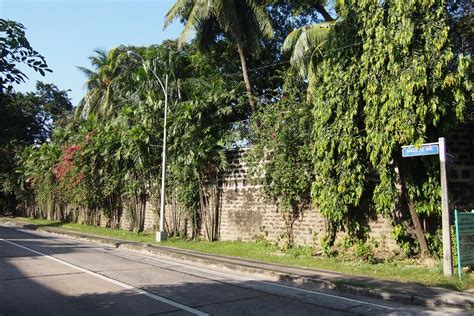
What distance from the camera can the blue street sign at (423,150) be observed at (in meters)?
11.0

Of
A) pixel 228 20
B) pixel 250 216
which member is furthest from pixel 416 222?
pixel 228 20

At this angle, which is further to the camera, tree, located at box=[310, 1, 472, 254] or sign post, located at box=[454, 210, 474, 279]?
tree, located at box=[310, 1, 472, 254]

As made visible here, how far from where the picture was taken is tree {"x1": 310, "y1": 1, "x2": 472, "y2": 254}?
11594 mm

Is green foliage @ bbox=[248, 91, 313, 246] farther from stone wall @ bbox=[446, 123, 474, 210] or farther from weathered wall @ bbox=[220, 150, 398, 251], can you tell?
stone wall @ bbox=[446, 123, 474, 210]

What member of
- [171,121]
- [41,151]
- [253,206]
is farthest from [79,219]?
[253,206]

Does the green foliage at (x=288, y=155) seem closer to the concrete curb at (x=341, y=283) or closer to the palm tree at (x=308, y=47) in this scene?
the concrete curb at (x=341, y=283)

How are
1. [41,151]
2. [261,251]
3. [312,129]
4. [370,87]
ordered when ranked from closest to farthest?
[370,87] < [312,129] < [261,251] < [41,151]

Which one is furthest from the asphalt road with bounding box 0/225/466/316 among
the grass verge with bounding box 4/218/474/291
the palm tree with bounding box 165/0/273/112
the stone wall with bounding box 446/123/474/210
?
the palm tree with bounding box 165/0/273/112

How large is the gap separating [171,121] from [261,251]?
8073 mm

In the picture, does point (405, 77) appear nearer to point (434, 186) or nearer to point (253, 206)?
point (434, 186)

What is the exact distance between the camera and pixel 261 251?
16.6 meters

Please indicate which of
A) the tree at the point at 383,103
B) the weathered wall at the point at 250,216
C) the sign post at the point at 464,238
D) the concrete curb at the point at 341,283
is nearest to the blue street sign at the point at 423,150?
the tree at the point at 383,103

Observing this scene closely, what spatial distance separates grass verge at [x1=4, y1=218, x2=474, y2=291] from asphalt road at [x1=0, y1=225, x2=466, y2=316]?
2107 mm

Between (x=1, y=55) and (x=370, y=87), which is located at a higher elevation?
(x=370, y=87)
